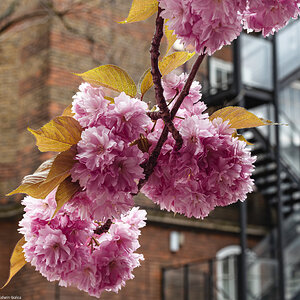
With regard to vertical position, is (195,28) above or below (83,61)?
below

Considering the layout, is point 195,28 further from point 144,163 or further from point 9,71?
point 9,71

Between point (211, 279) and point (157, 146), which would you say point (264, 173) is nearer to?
point (211, 279)

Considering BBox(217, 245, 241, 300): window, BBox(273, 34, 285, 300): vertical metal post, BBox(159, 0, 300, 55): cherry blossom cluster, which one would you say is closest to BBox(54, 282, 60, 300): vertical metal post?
BBox(217, 245, 241, 300): window

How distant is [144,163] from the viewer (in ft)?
5.71

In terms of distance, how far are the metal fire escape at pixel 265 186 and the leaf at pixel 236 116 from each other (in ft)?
31.5

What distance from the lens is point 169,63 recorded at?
5.94 ft

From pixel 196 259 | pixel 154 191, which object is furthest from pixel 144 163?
pixel 196 259

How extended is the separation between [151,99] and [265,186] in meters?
2.90

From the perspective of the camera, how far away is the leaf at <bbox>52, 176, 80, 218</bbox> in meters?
1.66

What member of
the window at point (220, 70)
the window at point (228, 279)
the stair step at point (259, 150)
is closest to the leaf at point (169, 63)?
the window at point (228, 279)

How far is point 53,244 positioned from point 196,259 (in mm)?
11836

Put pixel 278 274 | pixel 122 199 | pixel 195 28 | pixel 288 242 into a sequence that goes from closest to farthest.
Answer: pixel 195 28, pixel 122 199, pixel 278 274, pixel 288 242

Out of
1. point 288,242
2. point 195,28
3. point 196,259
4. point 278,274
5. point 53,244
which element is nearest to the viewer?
point 195,28

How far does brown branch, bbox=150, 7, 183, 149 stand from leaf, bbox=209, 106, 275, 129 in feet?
0.52
